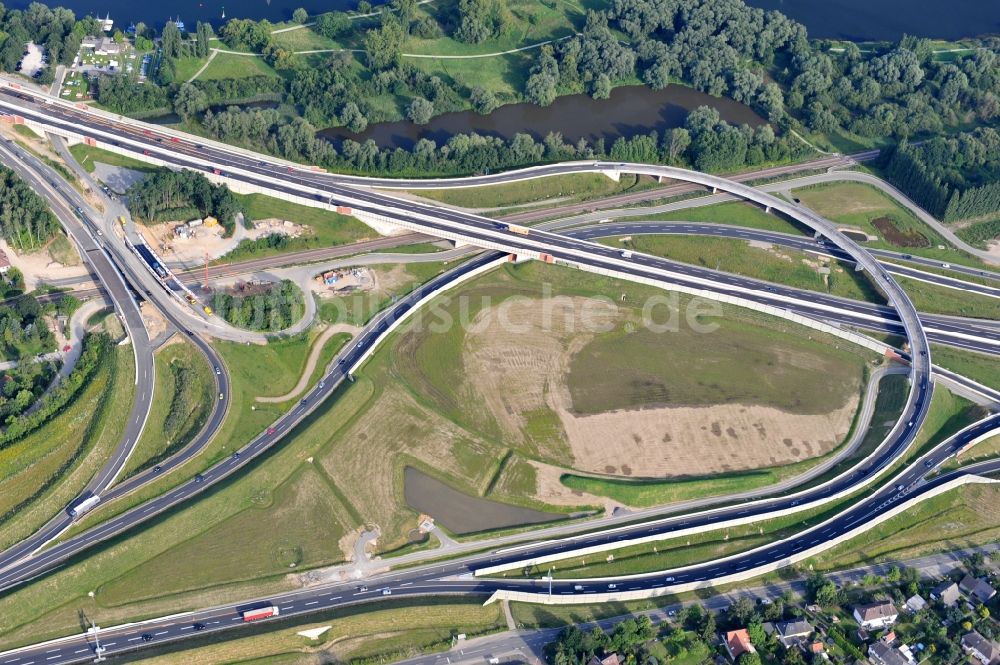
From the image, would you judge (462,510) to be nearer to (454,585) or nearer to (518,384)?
(454,585)

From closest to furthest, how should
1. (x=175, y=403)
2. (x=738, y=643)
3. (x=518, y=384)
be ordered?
(x=738, y=643)
(x=175, y=403)
(x=518, y=384)

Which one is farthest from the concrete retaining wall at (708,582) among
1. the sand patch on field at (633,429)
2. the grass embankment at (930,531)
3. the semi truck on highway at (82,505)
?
the semi truck on highway at (82,505)

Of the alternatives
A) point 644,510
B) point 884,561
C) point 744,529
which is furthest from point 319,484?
point 884,561

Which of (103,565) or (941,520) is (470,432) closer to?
(103,565)

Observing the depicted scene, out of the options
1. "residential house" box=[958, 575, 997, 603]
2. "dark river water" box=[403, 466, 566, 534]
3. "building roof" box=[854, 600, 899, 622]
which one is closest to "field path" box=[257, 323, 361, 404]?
"dark river water" box=[403, 466, 566, 534]

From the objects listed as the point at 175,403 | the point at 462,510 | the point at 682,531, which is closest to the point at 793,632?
the point at 682,531

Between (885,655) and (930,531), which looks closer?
(885,655)

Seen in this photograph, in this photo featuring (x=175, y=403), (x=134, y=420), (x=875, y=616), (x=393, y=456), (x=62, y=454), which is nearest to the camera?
(x=875, y=616)

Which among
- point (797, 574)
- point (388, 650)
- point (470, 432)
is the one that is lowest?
point (388, 650)

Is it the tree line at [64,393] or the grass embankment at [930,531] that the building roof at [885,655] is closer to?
the grass embankment at [930,531]
